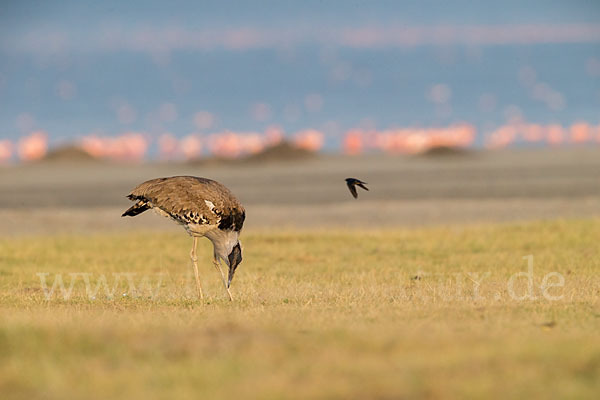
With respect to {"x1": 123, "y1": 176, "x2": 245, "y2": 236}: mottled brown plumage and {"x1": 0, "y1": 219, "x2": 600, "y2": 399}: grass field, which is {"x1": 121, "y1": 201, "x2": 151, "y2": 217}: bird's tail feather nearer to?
{"x1": 123, "y1": 176, "x2": 245, "y2": 236}: mottled brown plumage

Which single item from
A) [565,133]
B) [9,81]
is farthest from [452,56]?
[565,133]

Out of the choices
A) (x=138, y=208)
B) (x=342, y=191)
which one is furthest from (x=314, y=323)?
(x=342, y=191)

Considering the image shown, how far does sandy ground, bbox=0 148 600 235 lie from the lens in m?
29.3

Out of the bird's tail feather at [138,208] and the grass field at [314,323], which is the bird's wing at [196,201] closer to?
the bird's tail feather at [138,208]

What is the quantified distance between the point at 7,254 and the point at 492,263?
8.83 m

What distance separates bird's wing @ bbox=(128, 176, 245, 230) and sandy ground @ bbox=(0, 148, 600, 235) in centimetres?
1299

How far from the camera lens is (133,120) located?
114 m

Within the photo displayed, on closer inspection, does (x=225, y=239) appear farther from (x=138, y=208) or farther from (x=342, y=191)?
(x=342, y=191)

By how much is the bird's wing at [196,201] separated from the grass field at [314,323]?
105cm

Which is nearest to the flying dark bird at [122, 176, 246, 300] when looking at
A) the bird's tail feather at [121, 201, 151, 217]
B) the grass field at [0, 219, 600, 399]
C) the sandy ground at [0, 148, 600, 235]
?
the bird's tail feather at [121, 201, 151, 217]

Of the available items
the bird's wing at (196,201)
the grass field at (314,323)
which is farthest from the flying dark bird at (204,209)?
the grass field at (314,323)

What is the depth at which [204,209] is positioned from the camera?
1348 centimetres

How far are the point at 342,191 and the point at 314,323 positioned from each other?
93.8 ft

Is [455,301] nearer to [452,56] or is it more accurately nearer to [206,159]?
[206,159]
